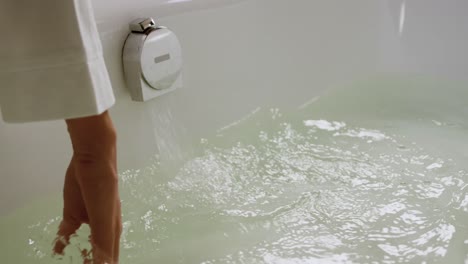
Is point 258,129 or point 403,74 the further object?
point 403,74

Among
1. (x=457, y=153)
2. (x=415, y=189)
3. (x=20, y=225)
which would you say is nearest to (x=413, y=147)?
(x=457, y=153)

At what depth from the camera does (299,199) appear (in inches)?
36.1

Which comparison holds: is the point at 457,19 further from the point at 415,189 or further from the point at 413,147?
the point at 415,189

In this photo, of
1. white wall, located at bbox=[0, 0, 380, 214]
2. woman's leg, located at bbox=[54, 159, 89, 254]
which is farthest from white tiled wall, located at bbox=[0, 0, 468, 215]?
woman's leg, located at bbox=[54, 159, 89, 254]

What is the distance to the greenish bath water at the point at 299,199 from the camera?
2.55 ft

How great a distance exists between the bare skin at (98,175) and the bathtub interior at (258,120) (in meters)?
0.14

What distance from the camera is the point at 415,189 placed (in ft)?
3.08

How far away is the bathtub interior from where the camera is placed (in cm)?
80

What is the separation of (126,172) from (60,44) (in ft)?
1.41

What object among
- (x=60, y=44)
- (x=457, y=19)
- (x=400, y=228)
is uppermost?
(x=60, y=44)

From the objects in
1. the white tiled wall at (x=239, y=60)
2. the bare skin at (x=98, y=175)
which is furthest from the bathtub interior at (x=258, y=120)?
the bare skin at (x=98, y=175)

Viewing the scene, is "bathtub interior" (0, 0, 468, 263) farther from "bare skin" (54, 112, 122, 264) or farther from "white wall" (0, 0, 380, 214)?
"bare skin" (54, 112, 122, 264)

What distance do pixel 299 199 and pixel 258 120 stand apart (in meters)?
0.31

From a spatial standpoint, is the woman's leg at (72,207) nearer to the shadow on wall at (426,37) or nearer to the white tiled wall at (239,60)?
the white tiled wall at (239,60)
